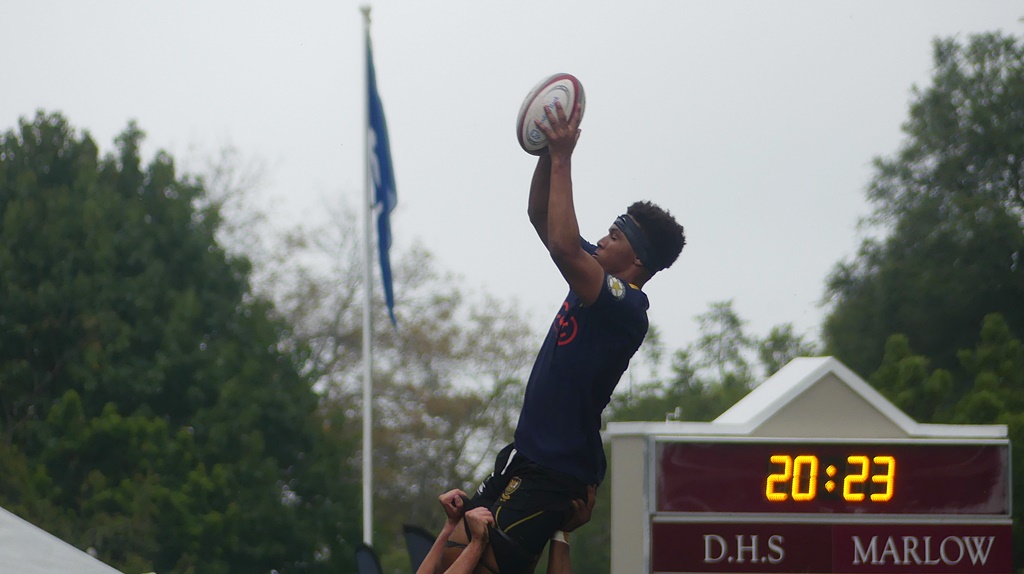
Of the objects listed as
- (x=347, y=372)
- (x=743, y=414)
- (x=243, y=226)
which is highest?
(x=243, y=226)

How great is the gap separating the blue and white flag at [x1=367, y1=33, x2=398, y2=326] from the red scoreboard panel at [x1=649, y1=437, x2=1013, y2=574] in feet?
25.9

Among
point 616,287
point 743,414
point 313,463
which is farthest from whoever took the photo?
point 313,463

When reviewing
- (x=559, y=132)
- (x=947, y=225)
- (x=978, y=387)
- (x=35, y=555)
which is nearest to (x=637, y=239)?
Answer: (x=559, y=132)

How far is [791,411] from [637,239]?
10715 mm

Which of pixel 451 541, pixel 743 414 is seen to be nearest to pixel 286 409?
pixel 743 414

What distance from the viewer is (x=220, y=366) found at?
2839cm

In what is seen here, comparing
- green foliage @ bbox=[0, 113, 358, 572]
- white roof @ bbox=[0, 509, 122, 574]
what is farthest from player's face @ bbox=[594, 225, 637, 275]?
green foliage @ bbox=[0, 113, 358, 572]

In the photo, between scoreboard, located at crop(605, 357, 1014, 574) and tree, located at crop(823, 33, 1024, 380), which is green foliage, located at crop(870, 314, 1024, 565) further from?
scoreboard, located at crop(605, 357, 1014, 574)

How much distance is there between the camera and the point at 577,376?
14.5 ft

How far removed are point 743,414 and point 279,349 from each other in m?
17.7

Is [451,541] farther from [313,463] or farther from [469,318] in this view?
[469,318]

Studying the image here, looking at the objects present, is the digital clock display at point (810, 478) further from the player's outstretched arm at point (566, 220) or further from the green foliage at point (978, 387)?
the green foliage at point (978, 387)

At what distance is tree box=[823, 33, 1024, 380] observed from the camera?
1425 inches

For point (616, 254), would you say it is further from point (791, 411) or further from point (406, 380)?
point (406, 380)
